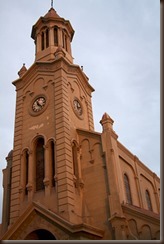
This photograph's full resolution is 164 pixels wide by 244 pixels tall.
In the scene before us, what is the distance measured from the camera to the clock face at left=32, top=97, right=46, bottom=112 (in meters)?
26.4

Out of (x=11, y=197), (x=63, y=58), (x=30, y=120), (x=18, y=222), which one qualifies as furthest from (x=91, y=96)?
(x=18, y=222)

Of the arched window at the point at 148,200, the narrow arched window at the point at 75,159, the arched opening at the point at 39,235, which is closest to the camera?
the arched opening at the point at 39,235

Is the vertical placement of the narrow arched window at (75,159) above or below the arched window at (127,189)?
above

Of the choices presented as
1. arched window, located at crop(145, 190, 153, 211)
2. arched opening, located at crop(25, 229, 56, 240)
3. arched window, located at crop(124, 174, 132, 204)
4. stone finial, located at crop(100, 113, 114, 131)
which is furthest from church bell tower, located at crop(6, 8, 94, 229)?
arched window, located at crop(145, 190, 153, 211)

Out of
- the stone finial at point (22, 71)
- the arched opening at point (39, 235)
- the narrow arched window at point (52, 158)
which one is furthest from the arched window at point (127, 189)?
the stone finial at point (22, 71)

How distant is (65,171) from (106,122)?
197 inches

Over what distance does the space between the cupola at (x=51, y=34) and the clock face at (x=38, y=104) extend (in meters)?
5.41

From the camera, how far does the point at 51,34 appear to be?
31.4 metres

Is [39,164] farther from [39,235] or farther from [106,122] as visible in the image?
[106,122]

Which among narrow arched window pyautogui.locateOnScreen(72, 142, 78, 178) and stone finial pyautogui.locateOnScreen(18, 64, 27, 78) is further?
stone finial pyautogui.locateOnScreen(18, 64, 27, 78)

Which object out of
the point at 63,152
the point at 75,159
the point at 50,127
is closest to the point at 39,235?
the point at 63,152

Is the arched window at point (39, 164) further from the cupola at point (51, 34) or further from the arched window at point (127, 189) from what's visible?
the cupola at point (51, 34)

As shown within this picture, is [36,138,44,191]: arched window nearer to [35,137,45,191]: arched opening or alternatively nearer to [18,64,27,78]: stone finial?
[35,137,45,191]: arched opening

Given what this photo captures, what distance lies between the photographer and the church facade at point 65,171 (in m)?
19.9
